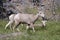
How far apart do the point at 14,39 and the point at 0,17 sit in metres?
11.4

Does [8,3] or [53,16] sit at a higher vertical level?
[8,3]

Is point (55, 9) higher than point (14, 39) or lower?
lower

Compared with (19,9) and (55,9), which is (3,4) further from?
(55,9)

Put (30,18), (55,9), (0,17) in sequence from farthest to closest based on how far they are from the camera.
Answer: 1. (55,9)
2. (0,17)
3. (30,18)

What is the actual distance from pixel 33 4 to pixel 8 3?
2.39 m

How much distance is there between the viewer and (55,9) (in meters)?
22.2

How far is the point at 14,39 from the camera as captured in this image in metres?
9.75

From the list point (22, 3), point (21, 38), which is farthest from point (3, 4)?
point (21, 38)

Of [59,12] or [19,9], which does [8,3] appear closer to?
[19,9]

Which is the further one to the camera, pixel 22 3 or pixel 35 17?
pixel 22 3

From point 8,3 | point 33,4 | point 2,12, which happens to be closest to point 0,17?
point 2,12

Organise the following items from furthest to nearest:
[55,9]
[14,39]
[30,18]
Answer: [55,9] < [30,18] < [14,39]

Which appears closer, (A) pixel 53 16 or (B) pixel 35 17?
(B) pixel 35 17

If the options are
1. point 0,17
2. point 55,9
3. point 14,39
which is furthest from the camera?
point 55,9
